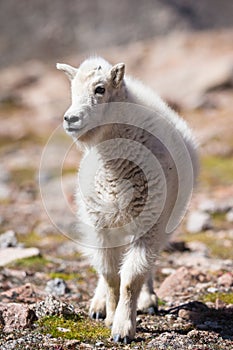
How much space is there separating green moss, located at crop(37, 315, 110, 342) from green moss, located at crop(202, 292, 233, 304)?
2024 millimetres

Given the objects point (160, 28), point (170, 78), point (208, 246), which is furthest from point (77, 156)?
point (160, 28)

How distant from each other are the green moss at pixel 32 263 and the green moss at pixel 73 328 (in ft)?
11.4

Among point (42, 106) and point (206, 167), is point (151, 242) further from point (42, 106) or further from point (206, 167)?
point (42, 106)

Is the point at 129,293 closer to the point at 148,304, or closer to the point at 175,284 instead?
the point at 148,304

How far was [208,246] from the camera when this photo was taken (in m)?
14.2

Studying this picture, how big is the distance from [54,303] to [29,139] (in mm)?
39320

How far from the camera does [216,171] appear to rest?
2702 cm

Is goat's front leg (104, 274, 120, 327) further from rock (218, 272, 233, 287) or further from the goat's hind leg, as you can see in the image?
rock (218, 272, 233, 287)

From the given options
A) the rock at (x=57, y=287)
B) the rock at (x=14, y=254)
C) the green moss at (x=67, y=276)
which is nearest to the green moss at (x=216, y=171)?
the rock at (x=14, y=254)

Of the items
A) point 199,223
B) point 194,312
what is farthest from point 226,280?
point 199,223

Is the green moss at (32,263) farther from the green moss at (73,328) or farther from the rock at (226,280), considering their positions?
the green moss at (73,328)

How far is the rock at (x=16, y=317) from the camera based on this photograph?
7.20 meters

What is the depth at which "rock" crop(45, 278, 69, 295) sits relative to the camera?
9.88 meters

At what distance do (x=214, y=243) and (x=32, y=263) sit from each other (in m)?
4.69
